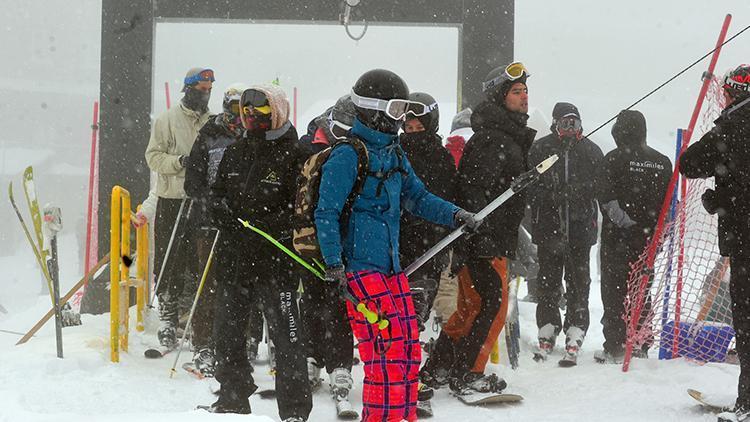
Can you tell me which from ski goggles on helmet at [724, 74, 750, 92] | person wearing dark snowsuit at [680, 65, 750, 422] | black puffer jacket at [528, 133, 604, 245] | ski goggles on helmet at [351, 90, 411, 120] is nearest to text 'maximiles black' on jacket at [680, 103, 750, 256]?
person wearing dark snowsuit at [680, 65, 750, 422]

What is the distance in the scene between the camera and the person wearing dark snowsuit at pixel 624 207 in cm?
637

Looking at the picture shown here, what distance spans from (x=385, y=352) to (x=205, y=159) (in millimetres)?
2137

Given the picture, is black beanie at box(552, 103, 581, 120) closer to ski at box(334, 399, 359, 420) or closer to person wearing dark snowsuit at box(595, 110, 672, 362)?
person wearing dark snowsuit at box(595, 110, 672, 362)

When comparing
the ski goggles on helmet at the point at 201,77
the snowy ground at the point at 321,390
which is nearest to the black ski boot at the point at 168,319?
the snowy ground at the point at 321,390

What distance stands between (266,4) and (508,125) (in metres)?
4.25

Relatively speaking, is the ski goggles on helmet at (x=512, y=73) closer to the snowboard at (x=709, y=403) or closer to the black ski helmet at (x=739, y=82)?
the black ski helmet at (x=739, y=82)

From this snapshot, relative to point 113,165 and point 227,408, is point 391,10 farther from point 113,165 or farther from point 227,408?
point 227,408

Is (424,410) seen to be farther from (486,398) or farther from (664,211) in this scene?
(664,211)

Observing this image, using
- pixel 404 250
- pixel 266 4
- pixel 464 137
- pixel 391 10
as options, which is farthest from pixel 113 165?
pixel 404 250

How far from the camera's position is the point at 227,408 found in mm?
4133

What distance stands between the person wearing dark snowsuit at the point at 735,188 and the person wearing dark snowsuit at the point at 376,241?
1.52 meters

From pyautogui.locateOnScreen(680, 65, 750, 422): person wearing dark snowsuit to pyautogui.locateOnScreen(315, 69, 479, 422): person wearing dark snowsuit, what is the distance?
1.52 m

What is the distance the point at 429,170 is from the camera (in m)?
5.09

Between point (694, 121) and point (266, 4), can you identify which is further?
point (266, 4)
